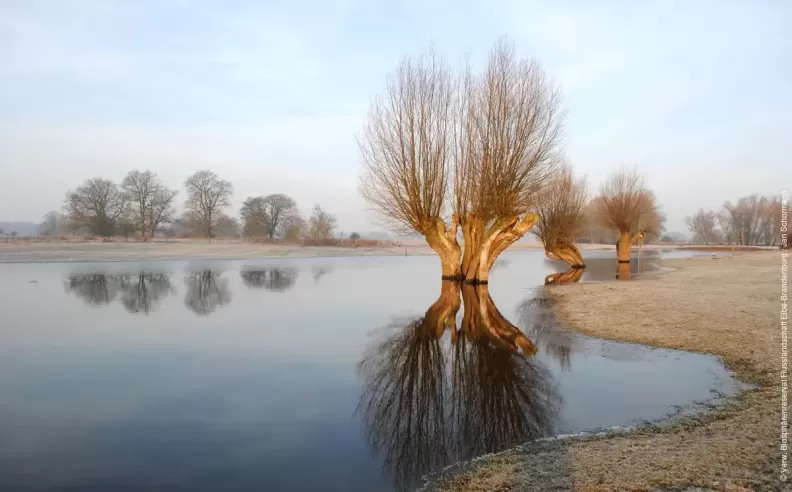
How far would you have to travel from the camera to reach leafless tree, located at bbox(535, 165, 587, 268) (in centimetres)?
3359

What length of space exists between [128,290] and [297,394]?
17.5m

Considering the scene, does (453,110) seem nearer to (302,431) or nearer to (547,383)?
Answer: (547,383)

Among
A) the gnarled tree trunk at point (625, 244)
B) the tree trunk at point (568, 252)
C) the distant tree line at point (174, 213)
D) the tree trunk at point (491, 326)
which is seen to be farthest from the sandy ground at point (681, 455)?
the distant tree line at point (174, 213)

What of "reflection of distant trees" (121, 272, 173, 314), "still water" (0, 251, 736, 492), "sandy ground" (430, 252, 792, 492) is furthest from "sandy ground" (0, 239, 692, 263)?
"sandy ground" (430, 252, 792, 492)

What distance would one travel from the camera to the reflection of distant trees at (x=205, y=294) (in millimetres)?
15625

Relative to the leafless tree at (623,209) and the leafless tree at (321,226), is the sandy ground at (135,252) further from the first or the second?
the leafless tree at (623,209)

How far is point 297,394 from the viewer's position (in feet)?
22.1

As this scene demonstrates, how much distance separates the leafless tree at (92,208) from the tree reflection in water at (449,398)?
213 ft

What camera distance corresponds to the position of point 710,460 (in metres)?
4.07

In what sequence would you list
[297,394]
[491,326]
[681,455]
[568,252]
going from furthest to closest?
[568,252] < [491,326] < [297,394] < [681,455]

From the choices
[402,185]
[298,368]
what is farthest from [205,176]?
[298,368]

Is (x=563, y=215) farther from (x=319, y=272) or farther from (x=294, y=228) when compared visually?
(x=294, y=228)

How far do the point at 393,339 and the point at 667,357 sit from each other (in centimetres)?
571

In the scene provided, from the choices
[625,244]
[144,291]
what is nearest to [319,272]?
[144,291]
